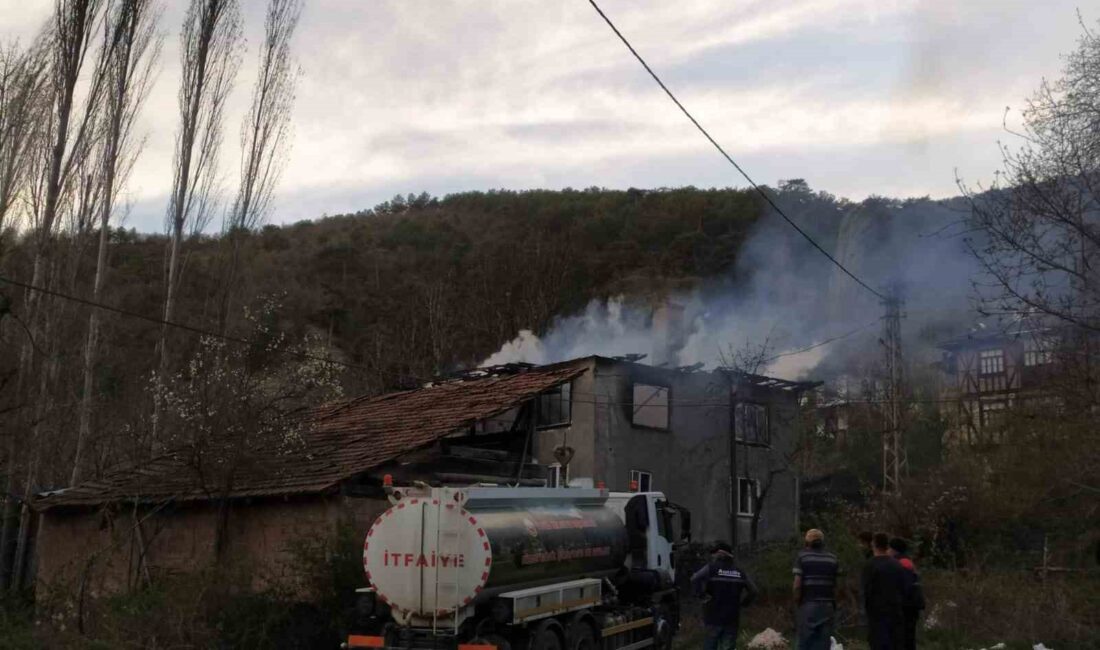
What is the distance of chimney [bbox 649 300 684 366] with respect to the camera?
38219 mm

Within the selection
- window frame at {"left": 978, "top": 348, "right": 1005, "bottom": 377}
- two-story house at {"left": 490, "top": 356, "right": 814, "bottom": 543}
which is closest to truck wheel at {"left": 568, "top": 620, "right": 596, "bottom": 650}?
two-story house at {"left": 490, "top": 356, "right": 814, "bottom": 543}

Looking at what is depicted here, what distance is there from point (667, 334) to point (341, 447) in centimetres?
1976

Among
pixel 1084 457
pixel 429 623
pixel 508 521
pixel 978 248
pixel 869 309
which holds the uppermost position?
pixel 869 309

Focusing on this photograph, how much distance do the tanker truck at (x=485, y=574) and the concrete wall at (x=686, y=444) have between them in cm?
1275

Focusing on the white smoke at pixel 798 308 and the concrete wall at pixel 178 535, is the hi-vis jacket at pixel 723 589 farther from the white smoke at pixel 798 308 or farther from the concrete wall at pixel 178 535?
the white smoke at pixel 798 308

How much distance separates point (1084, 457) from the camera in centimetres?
1848

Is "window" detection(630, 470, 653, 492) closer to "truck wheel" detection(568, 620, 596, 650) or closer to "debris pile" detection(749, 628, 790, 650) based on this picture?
"debris pile" detection(749, 628, 790, 650)

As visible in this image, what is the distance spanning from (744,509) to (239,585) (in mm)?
20659

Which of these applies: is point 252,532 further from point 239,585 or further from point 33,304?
point 33,304

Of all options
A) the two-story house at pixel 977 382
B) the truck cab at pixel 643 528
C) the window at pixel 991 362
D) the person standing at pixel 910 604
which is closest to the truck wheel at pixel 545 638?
the truck cab at pixel 643 528

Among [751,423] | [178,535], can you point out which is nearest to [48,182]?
[178,535]

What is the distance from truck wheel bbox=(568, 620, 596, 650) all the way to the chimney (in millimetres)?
23487

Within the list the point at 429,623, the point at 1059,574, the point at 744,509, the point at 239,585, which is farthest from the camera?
the point at 744,509

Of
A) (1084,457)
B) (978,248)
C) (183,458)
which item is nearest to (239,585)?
(183,458)
